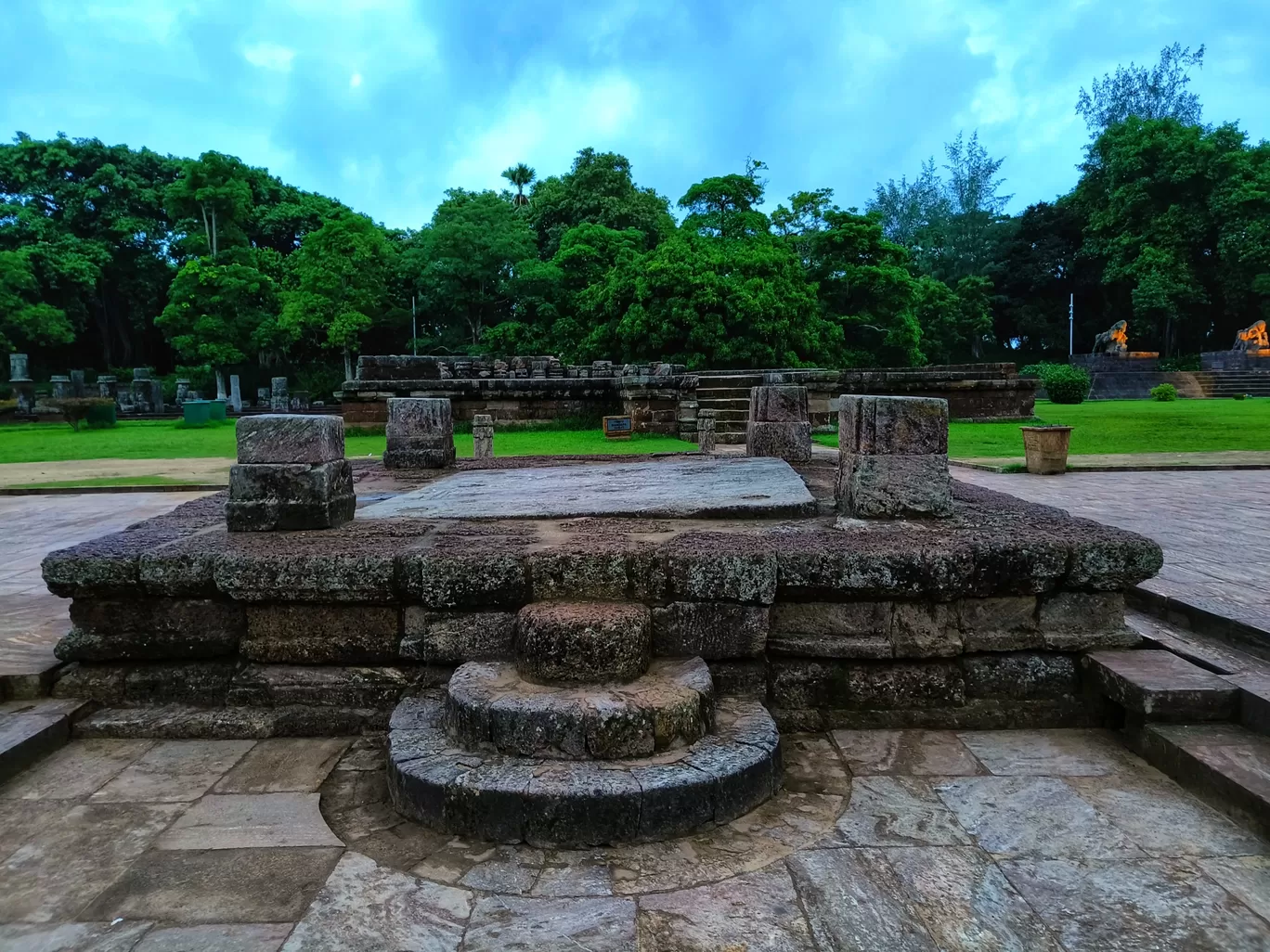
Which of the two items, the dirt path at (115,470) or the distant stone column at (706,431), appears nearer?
the distant stone column at (706,431)

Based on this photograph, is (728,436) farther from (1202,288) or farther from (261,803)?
(1202,288)

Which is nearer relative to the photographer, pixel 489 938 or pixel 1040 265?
pixel 489 938

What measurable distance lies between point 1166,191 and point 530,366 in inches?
1315

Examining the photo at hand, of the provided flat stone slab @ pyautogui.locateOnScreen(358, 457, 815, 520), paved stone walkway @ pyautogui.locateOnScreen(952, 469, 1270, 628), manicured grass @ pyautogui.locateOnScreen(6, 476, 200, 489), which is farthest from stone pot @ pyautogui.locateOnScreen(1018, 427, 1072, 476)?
manicured grass @ pyautogui.locateOnScreen(6, 476, 200, 489)

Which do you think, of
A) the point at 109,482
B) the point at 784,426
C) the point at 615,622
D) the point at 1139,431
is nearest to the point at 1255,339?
the point at 1139,431

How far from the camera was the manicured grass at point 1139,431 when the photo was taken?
1358 cm

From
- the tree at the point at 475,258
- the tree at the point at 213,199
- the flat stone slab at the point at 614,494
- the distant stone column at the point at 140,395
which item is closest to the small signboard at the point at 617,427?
the flat stone slab at the point at 614,494

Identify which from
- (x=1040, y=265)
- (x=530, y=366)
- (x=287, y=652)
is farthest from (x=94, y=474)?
(x=1040, y=265)

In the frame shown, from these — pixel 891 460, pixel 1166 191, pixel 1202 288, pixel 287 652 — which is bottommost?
pixel 287 652

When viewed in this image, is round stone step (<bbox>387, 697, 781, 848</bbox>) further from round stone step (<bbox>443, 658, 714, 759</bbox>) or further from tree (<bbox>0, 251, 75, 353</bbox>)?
tree (<bbox>0, 251, 75, 353</bbox>)

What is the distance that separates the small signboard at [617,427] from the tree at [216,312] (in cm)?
2197

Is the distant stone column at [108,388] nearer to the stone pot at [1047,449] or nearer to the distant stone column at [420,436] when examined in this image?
the distant stone column at [420,436]

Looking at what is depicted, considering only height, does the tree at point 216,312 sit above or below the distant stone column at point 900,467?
above

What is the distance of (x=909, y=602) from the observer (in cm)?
324
